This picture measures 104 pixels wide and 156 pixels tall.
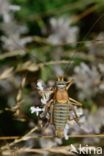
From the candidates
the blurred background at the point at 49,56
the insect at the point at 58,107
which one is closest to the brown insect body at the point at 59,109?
the insect at the point at 58,107

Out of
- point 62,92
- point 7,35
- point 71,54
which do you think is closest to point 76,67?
point 71,54

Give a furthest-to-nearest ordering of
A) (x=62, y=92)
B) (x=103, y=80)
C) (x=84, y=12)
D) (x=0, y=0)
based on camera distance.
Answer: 1. (x=84, y=12)
2. (x=0, y=0)
3. (x=103, y=80)
4. (x=62, y=92)

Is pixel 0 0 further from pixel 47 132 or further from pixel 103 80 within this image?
pixel 47 132

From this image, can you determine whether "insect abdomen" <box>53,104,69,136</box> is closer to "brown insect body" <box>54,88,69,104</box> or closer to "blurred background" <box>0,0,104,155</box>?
"brown insect body" <box>54,88,69,104</box>

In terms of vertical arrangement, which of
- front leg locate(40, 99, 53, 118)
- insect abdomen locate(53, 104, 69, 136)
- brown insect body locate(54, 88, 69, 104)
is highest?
brown insect body locate(54, 88, 69, 104)

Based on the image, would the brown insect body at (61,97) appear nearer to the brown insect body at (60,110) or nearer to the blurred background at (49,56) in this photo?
the brown insect body at (60,110)

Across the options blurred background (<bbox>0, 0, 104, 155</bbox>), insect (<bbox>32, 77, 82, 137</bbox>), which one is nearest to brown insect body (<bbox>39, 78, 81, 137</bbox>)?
insect (<bbox>32, 77, 82, 137</bbox>)
